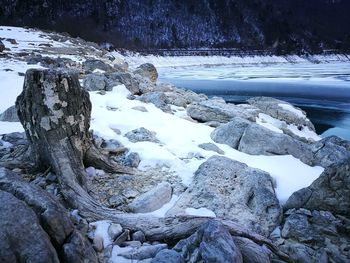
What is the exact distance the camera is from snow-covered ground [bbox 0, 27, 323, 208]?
6.64 metres

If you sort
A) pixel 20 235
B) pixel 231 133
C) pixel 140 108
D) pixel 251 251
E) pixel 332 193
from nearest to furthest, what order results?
pixel 20 235 → pixel 251 251 → pixel 332 193 → pixel 231 133 → pixel 140 108

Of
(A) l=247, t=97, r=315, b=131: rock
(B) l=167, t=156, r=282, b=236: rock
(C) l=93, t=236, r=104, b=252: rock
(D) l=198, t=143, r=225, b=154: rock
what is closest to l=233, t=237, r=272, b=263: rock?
(B) l=167, t=156, r=282, b=236: rock

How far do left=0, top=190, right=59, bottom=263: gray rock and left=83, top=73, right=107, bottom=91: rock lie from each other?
873cm

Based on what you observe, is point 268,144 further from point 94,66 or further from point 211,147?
point 94,66

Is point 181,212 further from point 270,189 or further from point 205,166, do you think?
point 270,189

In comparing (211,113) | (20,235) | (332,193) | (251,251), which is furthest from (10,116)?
(332,193)

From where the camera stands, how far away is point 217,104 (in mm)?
11344

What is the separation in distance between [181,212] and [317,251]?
1992 millimetres

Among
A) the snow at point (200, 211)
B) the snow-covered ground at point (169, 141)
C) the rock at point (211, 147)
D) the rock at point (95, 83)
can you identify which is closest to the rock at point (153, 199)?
the snow-covered ground at point (169, 141)

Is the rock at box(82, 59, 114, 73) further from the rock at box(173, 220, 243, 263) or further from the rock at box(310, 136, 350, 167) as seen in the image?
the rock at box(173, 220, 243, 263)

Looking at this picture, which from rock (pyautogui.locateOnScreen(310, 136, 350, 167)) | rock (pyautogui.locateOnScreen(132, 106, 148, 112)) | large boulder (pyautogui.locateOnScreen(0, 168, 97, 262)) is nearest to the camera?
large boulder (pyautogui.locateOnScreen(0, 168, 97, 262))

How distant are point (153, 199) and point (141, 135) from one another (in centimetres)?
265

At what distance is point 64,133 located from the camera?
17.7 ft

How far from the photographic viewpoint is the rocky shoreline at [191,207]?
3314 mm
